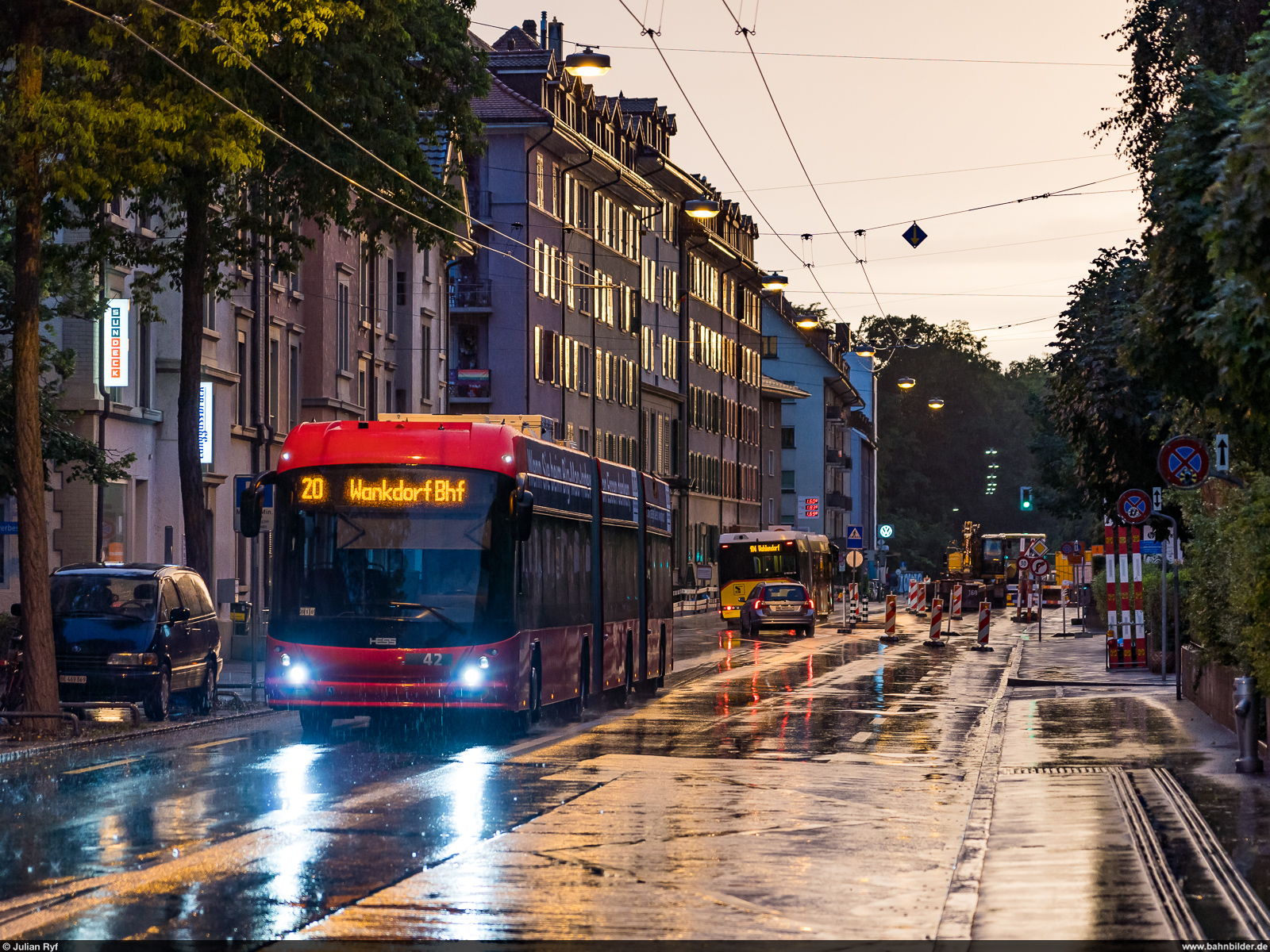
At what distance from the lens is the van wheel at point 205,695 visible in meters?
24.9

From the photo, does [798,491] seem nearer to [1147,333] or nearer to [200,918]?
[1147,333]

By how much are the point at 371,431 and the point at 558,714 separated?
17.5ft

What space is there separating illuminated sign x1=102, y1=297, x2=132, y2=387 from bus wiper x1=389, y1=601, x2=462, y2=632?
1575 centimetres

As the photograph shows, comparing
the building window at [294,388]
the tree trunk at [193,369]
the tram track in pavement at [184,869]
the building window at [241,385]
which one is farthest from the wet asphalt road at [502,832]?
the building window at [294,388]

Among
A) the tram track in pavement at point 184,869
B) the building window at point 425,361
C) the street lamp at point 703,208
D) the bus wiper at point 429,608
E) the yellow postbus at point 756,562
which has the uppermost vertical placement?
the street lamp at point 703,208

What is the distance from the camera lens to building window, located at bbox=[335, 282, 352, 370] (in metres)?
49.6

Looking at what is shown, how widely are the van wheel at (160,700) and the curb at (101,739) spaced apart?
1.36 feet

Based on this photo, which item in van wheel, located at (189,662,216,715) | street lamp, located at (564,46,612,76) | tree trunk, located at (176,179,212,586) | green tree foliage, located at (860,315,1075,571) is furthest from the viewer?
green tree foliage, located at (860,315,1075,571)

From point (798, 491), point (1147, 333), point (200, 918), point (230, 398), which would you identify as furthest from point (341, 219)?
point (798, 491)

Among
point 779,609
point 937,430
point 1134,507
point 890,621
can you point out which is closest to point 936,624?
point 890,621

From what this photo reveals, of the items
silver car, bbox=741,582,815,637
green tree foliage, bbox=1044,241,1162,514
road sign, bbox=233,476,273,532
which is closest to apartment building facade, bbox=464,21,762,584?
silver car, bbox=741,582,815,637

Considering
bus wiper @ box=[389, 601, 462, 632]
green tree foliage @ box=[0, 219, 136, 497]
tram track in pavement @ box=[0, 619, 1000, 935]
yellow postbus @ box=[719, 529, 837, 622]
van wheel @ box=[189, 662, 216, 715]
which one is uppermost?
green tree foliage @ box=[0, 219, 136, 497]

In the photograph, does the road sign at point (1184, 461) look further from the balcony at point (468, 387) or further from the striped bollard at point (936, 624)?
the balcony at point (468, 387)

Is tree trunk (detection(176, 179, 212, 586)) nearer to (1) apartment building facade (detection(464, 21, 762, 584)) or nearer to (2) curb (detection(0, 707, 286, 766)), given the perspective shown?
(2) curb (detection(0, 707, 286, 766))
